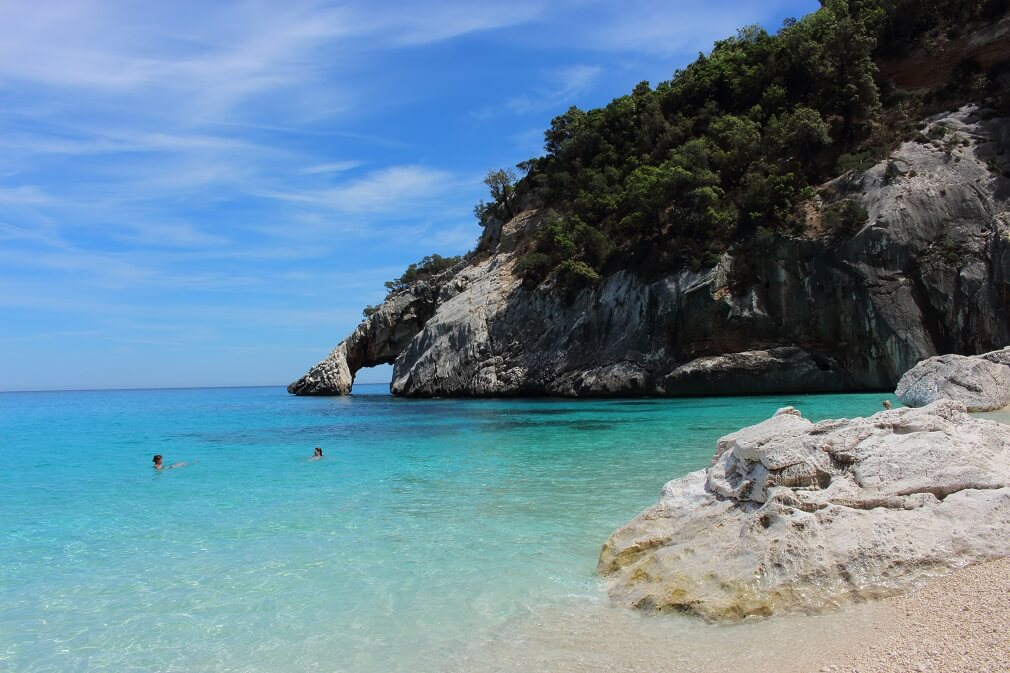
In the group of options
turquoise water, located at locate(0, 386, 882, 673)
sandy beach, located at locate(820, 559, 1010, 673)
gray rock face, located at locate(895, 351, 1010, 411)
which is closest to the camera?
sandy beach, located at locate(820, 559, 1010, 673)

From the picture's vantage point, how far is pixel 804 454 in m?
6.21

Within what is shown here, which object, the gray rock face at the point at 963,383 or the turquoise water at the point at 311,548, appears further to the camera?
the gray rock face at the point at 963,383

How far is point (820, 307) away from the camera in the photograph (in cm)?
3188

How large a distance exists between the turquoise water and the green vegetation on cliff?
20027mm

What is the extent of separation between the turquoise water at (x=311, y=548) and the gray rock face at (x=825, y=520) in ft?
3.37

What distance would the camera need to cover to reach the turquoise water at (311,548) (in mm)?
5703

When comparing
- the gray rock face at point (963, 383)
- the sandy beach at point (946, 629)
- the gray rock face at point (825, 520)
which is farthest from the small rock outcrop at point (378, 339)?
the sandy beach at point (946, 629)

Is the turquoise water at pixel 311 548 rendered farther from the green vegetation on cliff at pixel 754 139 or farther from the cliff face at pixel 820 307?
the green vegetation on cliff at pixel 754 139

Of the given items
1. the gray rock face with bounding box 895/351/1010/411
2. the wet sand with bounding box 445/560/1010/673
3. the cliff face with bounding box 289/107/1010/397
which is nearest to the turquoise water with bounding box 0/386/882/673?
the wet sand with bounding box 445/560/1010/673

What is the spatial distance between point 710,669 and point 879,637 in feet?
3.66

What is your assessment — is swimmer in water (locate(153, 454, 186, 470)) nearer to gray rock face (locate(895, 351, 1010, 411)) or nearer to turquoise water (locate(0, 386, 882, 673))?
turquoise water (locate(0, 386, 882, 673))

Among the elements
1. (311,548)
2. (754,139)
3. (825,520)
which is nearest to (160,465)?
(311,548)

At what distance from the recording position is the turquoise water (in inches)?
225

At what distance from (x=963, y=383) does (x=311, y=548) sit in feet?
56.8
